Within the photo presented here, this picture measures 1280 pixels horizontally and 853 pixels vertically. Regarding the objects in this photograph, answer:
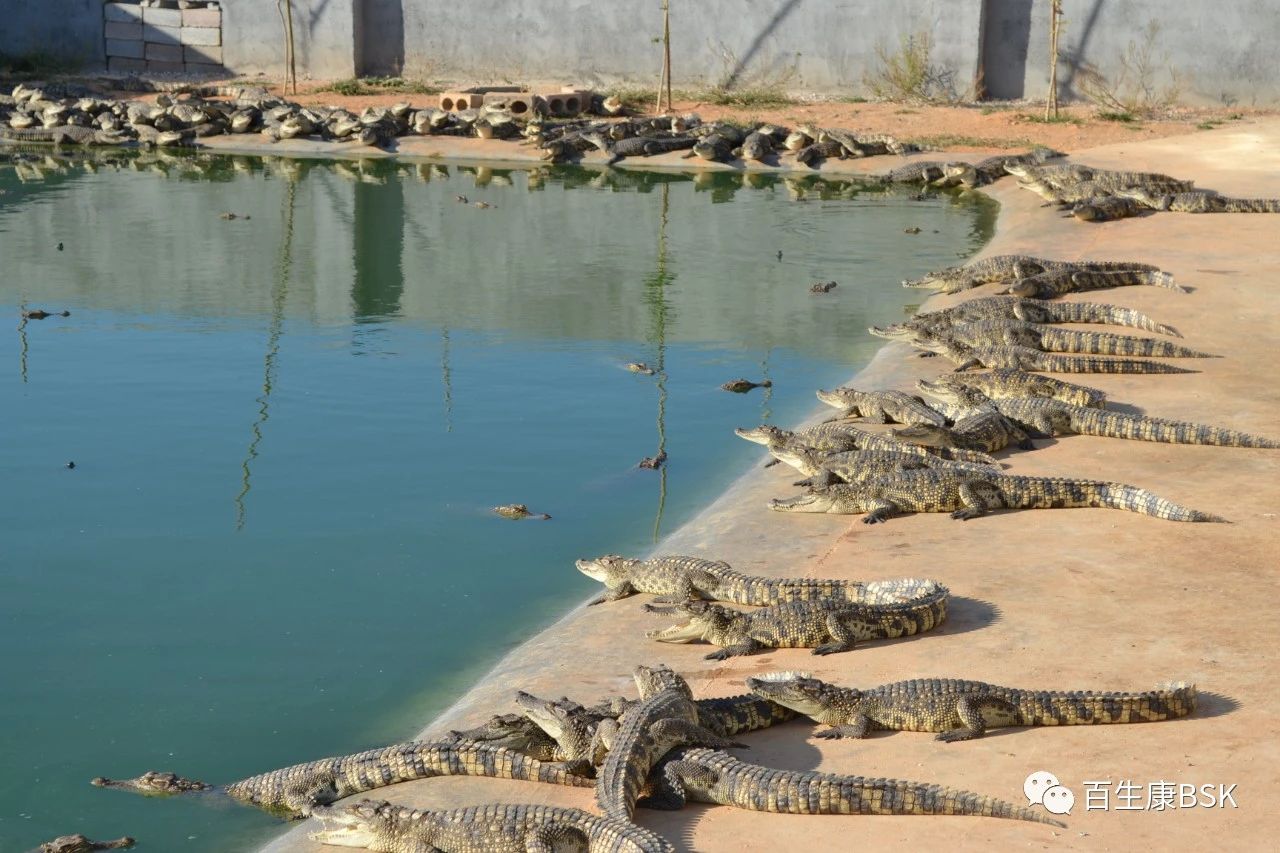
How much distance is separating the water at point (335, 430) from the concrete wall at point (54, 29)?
1221 cm

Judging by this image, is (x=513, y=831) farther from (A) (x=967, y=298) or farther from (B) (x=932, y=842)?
(A) (x=967, y=298)

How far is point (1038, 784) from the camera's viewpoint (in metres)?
4.70

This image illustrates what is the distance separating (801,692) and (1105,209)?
12329 millimetres

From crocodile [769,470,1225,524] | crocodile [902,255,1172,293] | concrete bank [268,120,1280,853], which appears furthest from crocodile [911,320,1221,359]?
crocodile [769,470,1225,524]

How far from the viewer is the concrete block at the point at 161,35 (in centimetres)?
3016

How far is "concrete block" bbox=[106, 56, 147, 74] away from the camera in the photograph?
30594mm

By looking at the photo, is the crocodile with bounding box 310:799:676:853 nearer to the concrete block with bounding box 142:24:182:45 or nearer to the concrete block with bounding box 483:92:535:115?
the concrete block with bounding box 483:92:535:115

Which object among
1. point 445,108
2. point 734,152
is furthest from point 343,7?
point 734,152

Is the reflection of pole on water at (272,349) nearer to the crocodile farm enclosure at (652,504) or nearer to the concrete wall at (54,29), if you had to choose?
the crocodile farm enclosure at (652,504)

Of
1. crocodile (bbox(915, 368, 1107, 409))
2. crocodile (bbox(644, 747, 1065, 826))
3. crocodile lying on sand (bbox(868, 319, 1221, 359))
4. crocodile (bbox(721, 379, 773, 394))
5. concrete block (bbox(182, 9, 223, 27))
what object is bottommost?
crocodile (bbox(644, 747, 1065, 826))

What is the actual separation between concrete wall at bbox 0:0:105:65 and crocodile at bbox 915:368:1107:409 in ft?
83.8

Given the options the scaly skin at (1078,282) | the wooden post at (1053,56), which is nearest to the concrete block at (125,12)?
the wooden post at (1053,56)

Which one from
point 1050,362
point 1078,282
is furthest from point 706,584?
point 1078,282

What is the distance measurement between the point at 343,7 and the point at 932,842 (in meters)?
26.8
